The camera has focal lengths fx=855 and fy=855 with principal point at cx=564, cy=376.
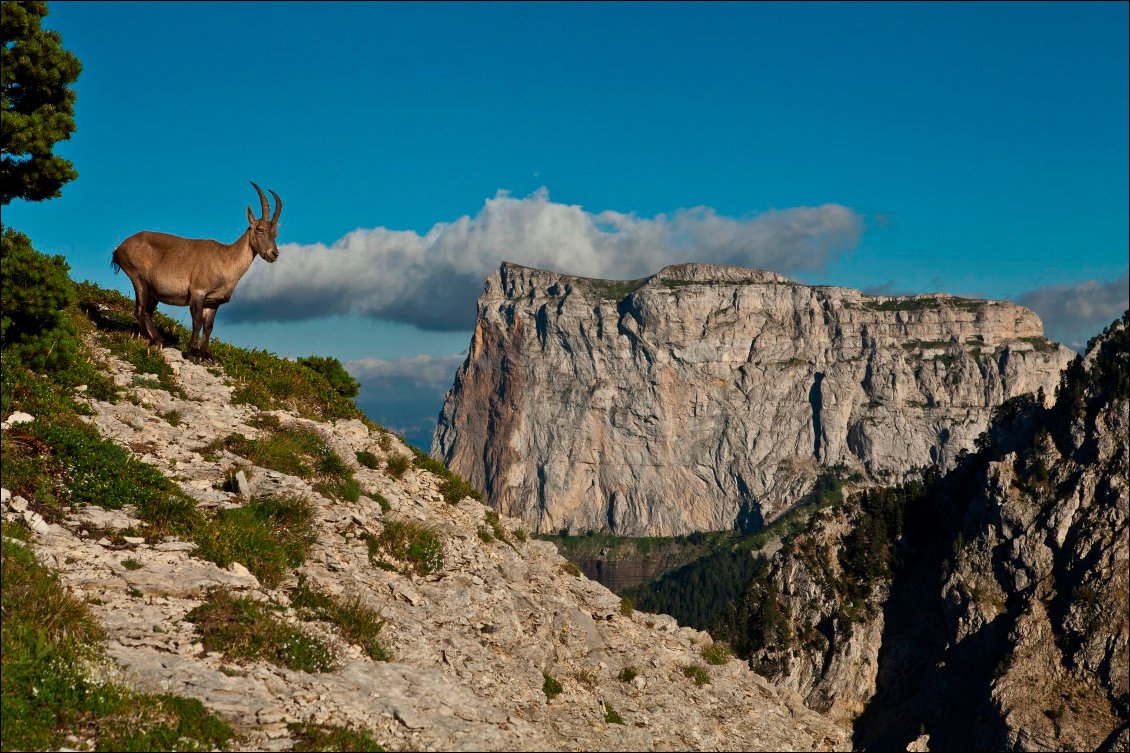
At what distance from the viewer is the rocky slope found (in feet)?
48.7

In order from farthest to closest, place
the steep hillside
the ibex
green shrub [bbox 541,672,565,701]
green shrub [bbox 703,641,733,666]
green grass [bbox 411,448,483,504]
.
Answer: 1. the ibex
2. green grass [bbox 411,448,483,504]
3. green shrub [bbox 703,641,733,666]
4. green shrub [bbox 541,672,565,701]
5. the steep hillside

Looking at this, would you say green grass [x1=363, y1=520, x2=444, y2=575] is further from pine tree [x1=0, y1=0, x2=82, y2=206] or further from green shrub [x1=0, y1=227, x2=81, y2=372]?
pine tree [x1=0, y1=0, x2=82, y2=206]

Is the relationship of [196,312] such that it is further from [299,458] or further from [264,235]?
[299,458]

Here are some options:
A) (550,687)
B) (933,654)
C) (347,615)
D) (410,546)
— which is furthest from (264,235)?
(933,654)

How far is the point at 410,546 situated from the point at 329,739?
7.51m

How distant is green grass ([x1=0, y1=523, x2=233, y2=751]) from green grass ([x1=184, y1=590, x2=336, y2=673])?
5.39ft

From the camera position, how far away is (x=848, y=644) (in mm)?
170750

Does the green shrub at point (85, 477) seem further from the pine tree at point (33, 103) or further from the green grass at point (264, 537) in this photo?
the pine tree at point (33, 103)

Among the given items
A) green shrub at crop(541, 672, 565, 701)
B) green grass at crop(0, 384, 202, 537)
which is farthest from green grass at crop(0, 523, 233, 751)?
green shrub at crop(541, 672, 565, 701)

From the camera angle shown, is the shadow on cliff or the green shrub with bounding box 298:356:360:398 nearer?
the green shrub with bounding box 298:356:360:398

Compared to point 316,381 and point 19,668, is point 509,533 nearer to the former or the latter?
point 316,381

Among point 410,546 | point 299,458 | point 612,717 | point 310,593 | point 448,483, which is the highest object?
point 299,458

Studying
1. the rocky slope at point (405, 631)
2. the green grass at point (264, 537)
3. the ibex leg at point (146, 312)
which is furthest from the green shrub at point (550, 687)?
the ibex leg at point (146, 312)

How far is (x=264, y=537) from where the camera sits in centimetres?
1870
